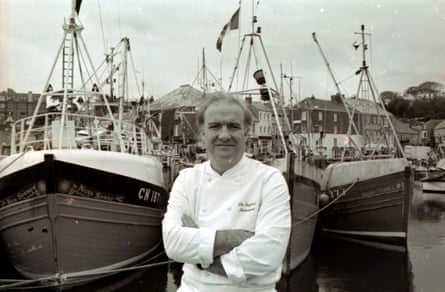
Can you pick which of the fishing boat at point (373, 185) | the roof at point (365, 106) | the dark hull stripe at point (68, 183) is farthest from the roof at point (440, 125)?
the dark hull stripe at point (68, 183)

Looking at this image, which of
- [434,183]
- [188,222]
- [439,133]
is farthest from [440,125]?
[434,183]

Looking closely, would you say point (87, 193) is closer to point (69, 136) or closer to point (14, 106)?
point (69, 136)

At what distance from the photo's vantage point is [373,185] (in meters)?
11.8

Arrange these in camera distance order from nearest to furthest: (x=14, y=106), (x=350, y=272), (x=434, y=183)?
(x=14, y=106) → (x=350, y=272) → (x=434, y=183)

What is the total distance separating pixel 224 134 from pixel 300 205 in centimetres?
645

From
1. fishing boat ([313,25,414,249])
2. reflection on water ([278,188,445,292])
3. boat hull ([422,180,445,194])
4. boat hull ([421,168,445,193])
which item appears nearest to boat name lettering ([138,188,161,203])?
reflection on water ([278,188,445,292])

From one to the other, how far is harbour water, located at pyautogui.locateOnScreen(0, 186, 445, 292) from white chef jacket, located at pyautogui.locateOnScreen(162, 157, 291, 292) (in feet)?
18.9

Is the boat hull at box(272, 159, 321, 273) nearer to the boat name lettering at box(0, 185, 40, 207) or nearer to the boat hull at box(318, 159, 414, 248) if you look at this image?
the boat hull at box(318, 159, 414, 248)

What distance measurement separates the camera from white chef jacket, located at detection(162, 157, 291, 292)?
5.08 ft

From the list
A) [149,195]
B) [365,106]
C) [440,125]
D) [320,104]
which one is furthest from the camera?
[320,104]

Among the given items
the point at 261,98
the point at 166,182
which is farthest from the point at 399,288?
the point at 166,182

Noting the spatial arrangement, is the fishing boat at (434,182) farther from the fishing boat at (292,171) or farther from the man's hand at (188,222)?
the man's hand at (188,222)

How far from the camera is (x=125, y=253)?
24.3ft

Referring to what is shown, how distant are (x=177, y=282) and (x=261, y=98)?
11.3 ft
